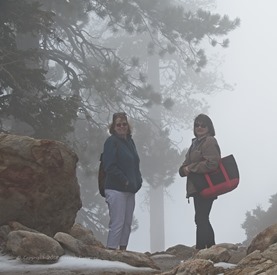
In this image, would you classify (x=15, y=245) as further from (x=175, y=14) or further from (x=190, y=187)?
(x=175, y=14)

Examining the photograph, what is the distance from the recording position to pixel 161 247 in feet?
82.9

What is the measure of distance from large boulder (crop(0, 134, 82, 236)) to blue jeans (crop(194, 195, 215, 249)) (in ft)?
4.39

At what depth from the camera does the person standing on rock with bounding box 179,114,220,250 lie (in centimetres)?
541

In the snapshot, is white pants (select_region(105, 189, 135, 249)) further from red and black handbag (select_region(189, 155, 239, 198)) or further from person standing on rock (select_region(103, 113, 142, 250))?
red and black handbag (select_region(189, 155, 239, 198))

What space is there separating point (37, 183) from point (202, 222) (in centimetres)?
178

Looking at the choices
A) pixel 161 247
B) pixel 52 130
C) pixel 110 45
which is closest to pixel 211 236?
pixel 52 130

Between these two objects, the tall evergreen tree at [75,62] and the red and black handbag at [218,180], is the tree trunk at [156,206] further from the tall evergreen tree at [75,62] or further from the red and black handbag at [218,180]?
the red and black handbag at [218,180]

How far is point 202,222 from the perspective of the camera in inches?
213

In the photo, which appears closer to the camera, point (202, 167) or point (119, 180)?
point (119, 180)

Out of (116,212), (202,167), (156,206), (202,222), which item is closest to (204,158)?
(202,167)

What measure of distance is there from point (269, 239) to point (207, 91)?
2765cm

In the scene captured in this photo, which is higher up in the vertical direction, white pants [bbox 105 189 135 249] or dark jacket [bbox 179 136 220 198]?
dark jacket [bbox 179 136 220 198]

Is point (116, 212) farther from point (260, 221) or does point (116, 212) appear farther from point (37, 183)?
point (260, 221)

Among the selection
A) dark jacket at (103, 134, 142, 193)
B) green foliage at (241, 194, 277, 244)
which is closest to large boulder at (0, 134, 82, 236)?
dark jacket at (103, 134, 142, 193)
